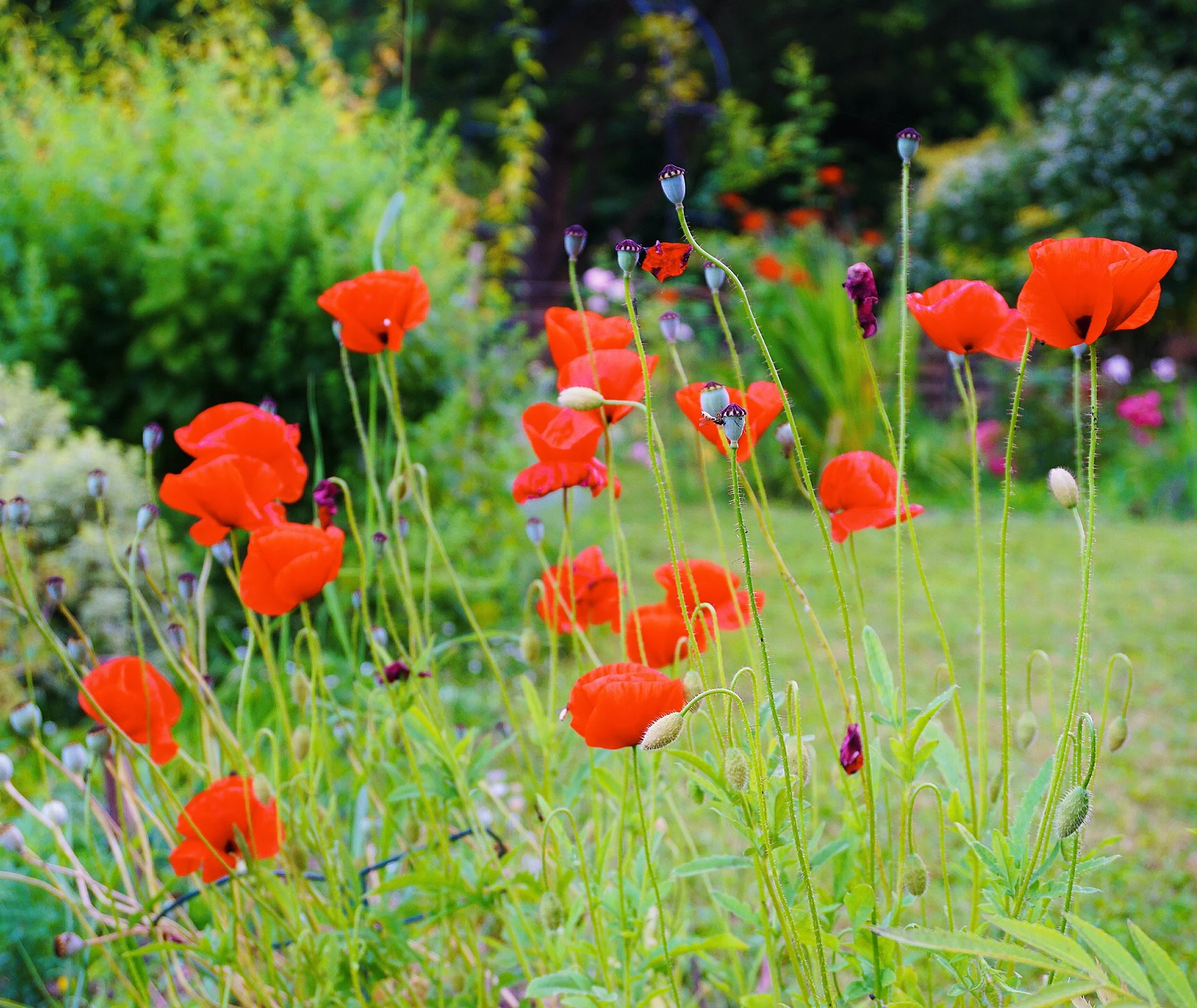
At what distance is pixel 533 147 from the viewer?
11844 millimetres

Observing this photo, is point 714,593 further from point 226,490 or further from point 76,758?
point 76,758

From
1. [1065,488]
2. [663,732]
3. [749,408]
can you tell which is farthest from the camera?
[749,408]

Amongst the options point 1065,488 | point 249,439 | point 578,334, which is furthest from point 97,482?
point 1065,488

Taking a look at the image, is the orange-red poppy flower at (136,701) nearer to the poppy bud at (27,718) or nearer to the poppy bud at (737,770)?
the poppy bud at (27,718)

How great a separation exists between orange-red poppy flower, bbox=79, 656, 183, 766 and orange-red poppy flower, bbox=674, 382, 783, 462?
0.56 m

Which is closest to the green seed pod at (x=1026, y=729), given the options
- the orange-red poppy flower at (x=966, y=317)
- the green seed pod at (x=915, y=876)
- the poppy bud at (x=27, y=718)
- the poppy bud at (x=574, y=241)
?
the green seed pod at (x=915, y=876)

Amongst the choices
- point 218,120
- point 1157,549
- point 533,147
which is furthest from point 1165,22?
point 218,120

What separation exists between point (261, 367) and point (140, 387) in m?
0.39

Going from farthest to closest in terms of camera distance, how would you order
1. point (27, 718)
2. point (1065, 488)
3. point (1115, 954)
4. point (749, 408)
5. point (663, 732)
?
1. point (27, 718)
2. point (749, 408)
3. point (1065, 488)
4. point (663, 732)
5. point (1115, 954)

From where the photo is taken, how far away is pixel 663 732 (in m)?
0.66

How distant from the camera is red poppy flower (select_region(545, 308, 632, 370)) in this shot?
94cm

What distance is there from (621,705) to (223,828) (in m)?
0.48

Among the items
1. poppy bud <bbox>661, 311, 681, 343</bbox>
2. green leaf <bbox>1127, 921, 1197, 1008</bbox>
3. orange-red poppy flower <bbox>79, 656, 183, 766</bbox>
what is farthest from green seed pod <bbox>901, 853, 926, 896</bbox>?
orange-red poppy flower <bbox>79, 656, 183, 766</bbox>

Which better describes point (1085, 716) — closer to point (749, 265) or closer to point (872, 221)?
point (749, 265)
